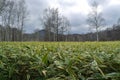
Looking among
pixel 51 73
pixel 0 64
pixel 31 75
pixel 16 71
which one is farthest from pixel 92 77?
pixel 0 64

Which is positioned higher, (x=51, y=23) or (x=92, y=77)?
(x=51, y=23)

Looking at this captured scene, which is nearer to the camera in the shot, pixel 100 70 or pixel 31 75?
pixel 100 70

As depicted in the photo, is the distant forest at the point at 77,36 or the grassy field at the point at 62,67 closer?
the grassy field at the point at 62,67

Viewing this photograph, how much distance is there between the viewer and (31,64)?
1.79 metres

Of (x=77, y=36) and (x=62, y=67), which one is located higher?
(x=77, y=36)

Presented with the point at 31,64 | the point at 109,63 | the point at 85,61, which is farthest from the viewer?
the point at 31,64

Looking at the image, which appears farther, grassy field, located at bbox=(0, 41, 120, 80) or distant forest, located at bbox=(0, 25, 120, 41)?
distant forest, located at bbox=(0, 25, 120, 41)

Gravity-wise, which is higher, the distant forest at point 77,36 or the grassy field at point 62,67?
the distant forest at point 77,36

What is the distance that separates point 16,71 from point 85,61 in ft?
1.95

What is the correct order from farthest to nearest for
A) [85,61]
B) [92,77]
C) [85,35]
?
[85,35]
[85,61]
[92,77]

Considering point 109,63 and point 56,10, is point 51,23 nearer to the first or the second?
point 56,10

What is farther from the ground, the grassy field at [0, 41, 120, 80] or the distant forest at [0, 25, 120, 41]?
the distant forest at [0, 25, 120, 41]

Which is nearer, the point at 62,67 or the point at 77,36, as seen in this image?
the point at 62,67

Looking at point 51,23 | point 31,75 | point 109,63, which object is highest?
point 51,23
